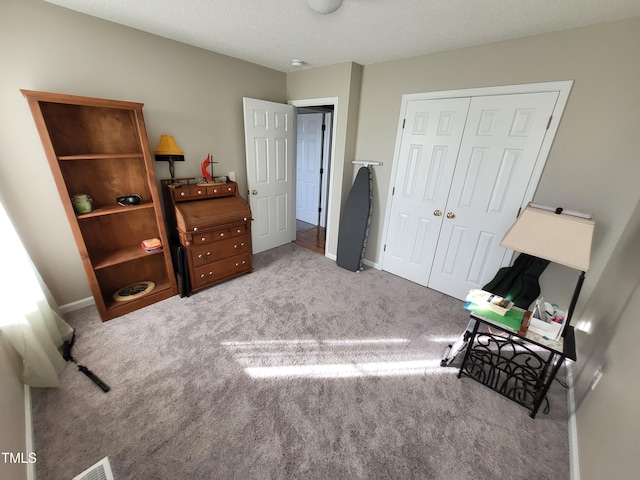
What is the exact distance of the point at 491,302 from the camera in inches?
67.2

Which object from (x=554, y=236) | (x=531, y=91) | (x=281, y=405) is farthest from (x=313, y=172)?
(x=281, y=405)

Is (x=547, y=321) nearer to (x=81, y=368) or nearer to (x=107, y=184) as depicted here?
(x=81, y=368)

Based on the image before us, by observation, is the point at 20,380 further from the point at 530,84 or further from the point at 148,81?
the point at 530,84

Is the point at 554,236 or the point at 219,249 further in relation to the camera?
the point at 219,249

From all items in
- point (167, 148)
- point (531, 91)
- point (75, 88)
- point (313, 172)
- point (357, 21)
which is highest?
point (357, 21)

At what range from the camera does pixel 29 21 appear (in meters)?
1.72

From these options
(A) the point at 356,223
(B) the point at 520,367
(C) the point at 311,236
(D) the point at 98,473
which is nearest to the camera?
(D) the point at 98,473

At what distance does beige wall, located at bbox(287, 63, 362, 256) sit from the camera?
2818 mm

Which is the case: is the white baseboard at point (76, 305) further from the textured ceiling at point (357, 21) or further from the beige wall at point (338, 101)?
the beige wall at point (338, 101)

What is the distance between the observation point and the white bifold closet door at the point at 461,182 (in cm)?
211

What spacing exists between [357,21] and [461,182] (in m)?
1.64

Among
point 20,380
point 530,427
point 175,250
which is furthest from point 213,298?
point 530,427

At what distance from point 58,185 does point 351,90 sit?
2.75 m

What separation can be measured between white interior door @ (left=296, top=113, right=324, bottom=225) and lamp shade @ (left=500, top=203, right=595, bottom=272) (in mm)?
3368
